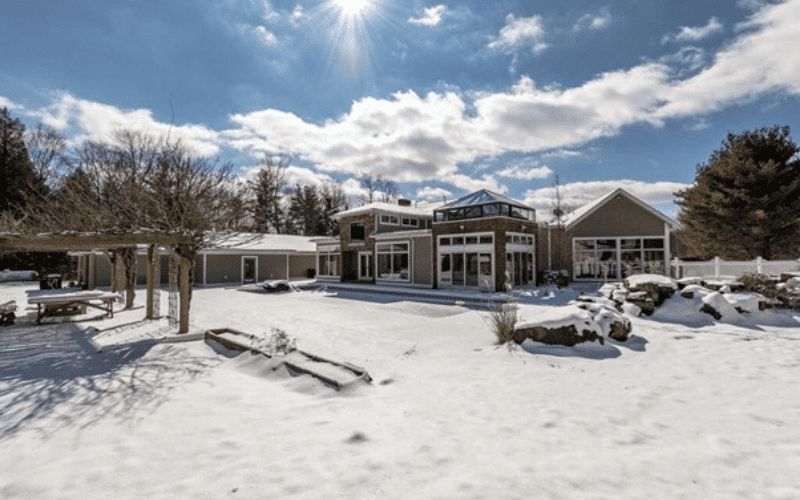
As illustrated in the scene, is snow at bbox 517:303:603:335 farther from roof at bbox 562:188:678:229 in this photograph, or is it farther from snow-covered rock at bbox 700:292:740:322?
roof at bbox 562:188:678:229

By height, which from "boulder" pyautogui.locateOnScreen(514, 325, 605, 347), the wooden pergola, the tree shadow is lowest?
the tree shadow

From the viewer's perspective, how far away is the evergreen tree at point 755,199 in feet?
67.8

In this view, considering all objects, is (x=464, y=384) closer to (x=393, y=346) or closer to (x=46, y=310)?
(x=393, y=346)

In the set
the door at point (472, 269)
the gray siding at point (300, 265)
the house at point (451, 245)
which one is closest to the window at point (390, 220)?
the house at point (451, 245)

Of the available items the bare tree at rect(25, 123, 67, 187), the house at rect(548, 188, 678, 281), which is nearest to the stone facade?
the house at rect(548, 188, 678, 281)

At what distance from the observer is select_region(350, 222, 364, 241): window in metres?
24.8

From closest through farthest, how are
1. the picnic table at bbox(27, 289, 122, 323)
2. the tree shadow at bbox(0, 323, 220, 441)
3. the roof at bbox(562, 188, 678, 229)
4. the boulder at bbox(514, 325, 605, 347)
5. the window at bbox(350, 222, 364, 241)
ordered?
the tree shadow at bbox(0, 323, 220, 441) < the boulder at bbox(514, 325, 605, 347) < the picnic table at bbox(27, 289, 122, 323) < the roof at bbox(562, 188, 678, 229) < the window at bbox(350, 222, 364, 241)

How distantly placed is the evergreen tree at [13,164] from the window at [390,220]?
27.5 m

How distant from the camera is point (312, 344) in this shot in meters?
8.09

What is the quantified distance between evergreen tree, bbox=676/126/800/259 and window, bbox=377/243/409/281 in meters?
18.8

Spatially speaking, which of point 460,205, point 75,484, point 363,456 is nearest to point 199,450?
point 75,484

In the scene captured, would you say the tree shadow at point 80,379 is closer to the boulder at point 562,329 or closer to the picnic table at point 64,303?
the picnic table at point 64,303

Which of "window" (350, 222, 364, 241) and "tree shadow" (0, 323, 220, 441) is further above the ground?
"window" (350, 222, 364, 241)

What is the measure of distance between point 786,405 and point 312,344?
295 inches
